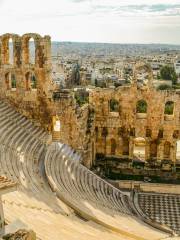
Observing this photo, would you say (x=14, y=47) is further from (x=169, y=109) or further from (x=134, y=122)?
(x=169, y=109)

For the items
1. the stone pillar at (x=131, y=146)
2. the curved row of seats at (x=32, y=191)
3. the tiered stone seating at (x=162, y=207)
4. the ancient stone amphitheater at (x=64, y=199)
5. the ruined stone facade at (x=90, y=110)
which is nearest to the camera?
the curved row of seats at (x=32, y=191)

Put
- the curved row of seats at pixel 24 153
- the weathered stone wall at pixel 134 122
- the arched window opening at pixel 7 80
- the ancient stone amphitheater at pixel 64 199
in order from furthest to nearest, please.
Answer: the weathered stone wall at pixel 134 122
the arched window opening at pixel 7 80
the curved row of seats at pixel 24 153
the ancient stone amphitheater at pixel 64 199

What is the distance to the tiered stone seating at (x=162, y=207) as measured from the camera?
20.4m

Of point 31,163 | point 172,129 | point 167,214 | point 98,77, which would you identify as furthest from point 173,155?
point 98,77

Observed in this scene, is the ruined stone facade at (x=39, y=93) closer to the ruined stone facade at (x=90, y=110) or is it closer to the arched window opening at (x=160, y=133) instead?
the ruined stone facade at (x=90, y=110)

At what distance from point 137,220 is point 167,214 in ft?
12.1

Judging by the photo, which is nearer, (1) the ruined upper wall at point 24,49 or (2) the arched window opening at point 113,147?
(1) the ruined upper wall at point 24,49

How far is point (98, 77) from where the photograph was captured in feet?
309

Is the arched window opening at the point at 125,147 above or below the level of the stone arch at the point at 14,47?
below

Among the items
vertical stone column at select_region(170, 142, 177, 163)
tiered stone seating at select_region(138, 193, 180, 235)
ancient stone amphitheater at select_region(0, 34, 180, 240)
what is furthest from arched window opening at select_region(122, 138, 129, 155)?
tiered stone seating at select_region(138, 193, 180, 235)

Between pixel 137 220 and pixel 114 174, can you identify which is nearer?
pixel 137 220

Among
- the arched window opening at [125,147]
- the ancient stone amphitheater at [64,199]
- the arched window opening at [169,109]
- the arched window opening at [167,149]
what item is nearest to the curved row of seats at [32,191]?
the ancient stone amphitheater at [64,199]

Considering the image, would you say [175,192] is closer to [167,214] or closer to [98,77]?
[167,214]

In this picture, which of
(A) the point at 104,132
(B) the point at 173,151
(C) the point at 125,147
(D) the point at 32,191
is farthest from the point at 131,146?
(D) the point at 32,191
